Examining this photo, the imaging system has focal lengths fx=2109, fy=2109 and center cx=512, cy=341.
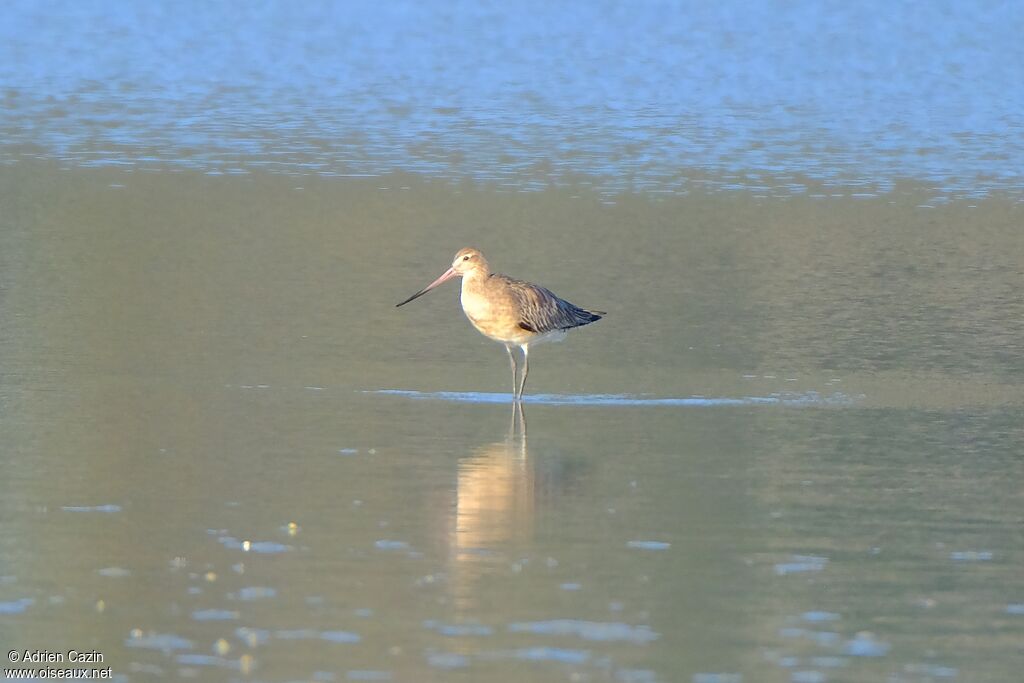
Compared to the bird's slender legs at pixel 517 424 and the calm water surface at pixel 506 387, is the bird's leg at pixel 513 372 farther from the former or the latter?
the bird's slender legs at pixel 517 424

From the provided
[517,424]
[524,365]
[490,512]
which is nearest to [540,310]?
[524,365]

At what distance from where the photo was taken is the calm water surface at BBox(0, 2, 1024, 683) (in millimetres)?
7891

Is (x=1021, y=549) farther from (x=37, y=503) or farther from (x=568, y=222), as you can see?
(x=568, y=222)

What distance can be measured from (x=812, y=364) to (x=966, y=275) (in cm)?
417

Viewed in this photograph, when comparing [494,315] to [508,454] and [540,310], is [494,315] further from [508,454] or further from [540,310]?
[508,454]

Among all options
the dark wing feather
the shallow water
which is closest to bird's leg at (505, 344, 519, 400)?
A: the shallow water

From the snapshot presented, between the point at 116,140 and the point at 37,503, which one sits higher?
the point at 37,503

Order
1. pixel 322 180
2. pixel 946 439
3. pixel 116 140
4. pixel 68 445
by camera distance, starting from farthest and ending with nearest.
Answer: pixel 116 140 < pixel 322 180 < pixel 946 439 < pixel 68 445

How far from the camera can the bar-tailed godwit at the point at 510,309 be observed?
43.2 feet

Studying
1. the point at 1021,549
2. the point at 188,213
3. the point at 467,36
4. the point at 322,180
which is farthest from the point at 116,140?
the point at 1021,549

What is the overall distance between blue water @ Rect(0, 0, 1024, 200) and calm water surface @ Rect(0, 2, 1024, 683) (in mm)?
153

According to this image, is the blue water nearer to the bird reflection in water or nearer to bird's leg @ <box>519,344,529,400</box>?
bird's leg @ <box>519,344,529,400</box>

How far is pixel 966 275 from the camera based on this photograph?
17.3 m

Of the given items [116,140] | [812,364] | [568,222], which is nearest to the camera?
[812,364]
